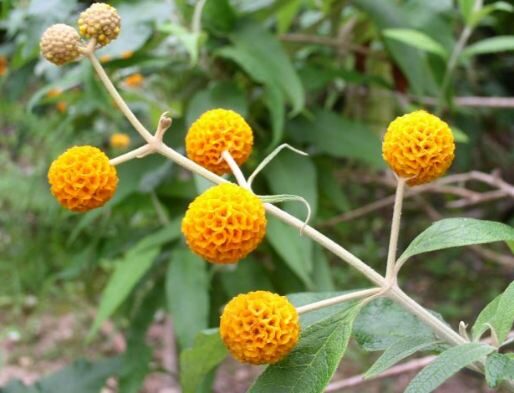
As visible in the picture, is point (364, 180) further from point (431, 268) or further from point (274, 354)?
point (274, 354)

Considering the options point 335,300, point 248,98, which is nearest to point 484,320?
point 335,300

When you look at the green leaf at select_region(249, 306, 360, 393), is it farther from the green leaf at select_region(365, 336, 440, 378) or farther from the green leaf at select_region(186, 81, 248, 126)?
the green leaf at select_region(186, 81, 248, 126)

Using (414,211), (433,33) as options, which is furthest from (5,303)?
(433,33)

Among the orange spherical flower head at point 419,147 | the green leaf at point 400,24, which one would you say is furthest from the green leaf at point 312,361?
the green leaf at point 400,24

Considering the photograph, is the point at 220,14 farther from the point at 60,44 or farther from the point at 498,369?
the point at 498,369

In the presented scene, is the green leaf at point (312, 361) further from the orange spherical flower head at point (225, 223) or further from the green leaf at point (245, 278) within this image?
the green leaf at point (245, 278)

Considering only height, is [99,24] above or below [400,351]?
above
